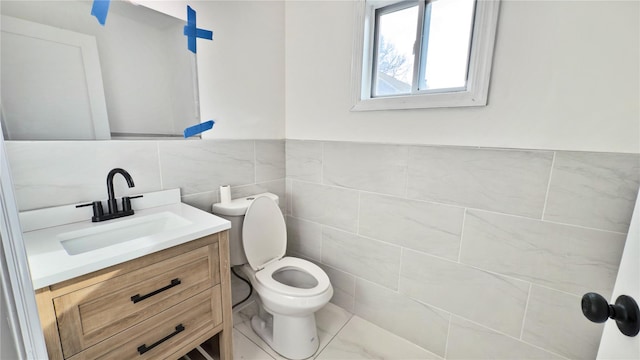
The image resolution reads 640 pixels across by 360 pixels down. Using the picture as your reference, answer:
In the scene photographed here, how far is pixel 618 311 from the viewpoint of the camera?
21.0 inches

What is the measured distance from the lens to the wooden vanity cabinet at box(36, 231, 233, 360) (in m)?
0.74

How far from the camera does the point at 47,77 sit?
0.98m

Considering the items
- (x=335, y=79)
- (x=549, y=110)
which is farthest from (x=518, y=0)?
(x=335, y=79)

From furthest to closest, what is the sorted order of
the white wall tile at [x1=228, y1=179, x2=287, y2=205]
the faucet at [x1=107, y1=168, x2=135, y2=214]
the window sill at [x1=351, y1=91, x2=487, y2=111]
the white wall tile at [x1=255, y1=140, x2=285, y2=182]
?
the white wall tile at [x1=255, y1=140, x2=285, y2=182]
the white wall tile at [x1=228, y1=179, x2=287, y2=205]
the window sill at [x1=351, y1=91, x2=487, y2=111]
the faucet at [x1=107, y1=168, x2=135, y2=214]

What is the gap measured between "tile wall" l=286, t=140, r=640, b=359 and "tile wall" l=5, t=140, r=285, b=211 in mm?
338

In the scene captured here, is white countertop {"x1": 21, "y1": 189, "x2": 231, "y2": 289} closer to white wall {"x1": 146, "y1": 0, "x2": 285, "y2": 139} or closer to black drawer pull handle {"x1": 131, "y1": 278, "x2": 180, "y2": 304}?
black drawer pull handle {"x1": 131, "y1": 278, "x2": 180, "y2": 304}

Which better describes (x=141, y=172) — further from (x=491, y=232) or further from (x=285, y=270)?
(x=491, y=232)

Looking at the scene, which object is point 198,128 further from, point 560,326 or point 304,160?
point 560,326

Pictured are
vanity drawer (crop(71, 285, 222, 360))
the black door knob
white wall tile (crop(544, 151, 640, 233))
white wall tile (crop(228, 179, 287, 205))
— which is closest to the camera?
the black door knob

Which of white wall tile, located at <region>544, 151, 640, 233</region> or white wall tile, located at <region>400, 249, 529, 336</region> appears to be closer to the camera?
white wall tile, located at <region>544, 151, 640, 233</region>

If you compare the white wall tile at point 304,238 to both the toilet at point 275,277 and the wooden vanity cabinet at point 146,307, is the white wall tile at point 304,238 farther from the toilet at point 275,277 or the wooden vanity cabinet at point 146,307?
the wooden vanity cabinet at point 146,307

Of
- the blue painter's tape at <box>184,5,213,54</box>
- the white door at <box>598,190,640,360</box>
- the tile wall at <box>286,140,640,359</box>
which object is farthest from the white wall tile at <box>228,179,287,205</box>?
the white door at <box>598,190,640,360</box>

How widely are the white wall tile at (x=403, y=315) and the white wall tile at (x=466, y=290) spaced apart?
0.06 meters

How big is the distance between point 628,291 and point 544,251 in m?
0.65
